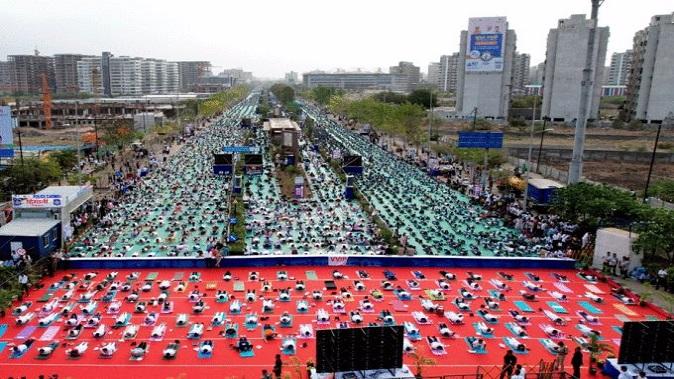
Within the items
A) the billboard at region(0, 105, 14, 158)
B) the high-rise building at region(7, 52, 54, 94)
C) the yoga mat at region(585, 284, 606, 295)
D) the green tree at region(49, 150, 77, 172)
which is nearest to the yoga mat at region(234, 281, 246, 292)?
the yoga mat at region(585, 284, 606, 295)

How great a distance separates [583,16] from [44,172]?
304ft

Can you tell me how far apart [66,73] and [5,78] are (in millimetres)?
20723

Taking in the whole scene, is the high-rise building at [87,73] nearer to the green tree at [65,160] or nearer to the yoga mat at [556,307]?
the green tree at [65,160]

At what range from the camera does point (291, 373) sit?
16.2 m

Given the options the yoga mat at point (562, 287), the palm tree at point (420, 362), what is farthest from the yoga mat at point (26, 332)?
the yoga mat at point (562, 287)

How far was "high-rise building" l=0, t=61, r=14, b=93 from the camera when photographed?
17025cm

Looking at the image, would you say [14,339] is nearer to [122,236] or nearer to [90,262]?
[90,262]

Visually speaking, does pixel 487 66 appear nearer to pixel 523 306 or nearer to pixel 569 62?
pixel 569 62

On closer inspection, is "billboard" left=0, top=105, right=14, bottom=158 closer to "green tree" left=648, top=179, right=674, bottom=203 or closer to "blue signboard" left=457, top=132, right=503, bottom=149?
"blue signboard" left=457, top=132, right=503, bottom=149

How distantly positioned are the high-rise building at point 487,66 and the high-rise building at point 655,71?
22.6 metres

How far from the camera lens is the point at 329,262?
25.4 m

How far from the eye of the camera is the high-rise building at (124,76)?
180 m

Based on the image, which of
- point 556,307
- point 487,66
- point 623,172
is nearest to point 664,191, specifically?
point 556,307

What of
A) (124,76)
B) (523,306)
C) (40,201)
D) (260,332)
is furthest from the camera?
(124,76)
